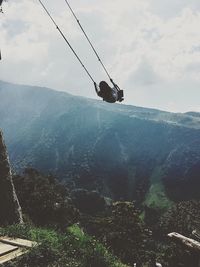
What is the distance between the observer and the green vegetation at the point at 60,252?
8.96m

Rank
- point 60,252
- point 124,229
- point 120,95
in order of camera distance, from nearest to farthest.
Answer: point 60,252 → point 120,95 → point 124,229

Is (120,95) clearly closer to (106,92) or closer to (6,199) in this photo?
(106,92)

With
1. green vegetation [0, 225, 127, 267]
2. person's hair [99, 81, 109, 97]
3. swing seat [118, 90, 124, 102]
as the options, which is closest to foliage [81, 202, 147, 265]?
swing seat [118, 90, 124, 102]

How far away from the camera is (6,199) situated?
16.1 m

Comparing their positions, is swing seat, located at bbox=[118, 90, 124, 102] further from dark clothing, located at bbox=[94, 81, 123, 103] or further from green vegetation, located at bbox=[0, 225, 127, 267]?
green vegetation, located at bbox=[0, 225, 127, 267]

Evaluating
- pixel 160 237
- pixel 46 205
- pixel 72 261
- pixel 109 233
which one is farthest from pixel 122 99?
pixel 160 237

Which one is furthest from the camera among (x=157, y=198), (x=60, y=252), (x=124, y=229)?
(x=157, y=198)

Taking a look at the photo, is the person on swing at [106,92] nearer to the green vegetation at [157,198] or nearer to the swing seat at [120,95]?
the swing seat at [120,95]

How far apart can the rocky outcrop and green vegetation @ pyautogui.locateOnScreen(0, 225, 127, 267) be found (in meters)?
4.51

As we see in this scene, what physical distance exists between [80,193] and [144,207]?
28.9 meters

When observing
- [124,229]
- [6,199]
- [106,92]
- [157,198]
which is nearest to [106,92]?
[106,92]

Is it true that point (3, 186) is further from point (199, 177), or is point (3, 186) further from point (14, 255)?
point (199, 177)

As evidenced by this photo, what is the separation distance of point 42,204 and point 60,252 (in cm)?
3147

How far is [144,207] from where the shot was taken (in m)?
162
